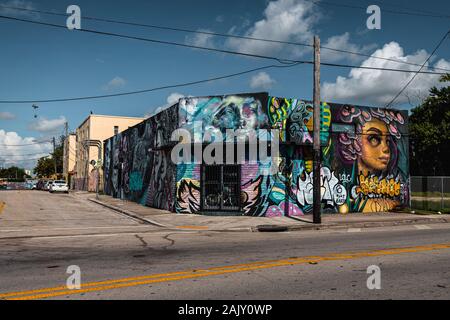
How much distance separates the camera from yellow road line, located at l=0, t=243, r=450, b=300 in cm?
564

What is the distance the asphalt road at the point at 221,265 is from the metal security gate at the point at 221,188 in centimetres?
550

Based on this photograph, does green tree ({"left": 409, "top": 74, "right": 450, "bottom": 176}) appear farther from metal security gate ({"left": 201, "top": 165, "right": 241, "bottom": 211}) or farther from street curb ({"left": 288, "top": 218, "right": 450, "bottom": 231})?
metal security gate ({"left": 201, "top": 165, "right": 241, "bottom": 211})

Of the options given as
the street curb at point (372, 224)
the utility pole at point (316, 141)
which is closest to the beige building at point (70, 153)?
the utility pole at point (316, 141)

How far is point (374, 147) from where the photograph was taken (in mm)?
21125

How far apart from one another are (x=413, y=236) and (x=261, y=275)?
741 cm

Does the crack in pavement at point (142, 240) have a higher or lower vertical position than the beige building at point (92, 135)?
lower

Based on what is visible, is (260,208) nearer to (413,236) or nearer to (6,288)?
(413,236)

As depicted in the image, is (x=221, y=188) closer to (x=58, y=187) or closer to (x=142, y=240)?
(x=142, y=240)

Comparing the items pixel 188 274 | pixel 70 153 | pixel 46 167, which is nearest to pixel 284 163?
pixel 188 274

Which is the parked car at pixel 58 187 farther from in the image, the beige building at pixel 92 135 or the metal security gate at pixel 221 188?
the metal security gate at pixel 221 188

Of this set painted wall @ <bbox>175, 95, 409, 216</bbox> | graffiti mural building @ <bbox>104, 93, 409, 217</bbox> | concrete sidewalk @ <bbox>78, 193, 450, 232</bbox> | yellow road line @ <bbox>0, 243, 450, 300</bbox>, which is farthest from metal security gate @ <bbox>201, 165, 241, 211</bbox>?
yellow road line @ <bbox>0, 243, 450, 300</bbox>

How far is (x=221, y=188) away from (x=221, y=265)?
10.9 metres

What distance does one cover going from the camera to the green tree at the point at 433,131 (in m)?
48.5
